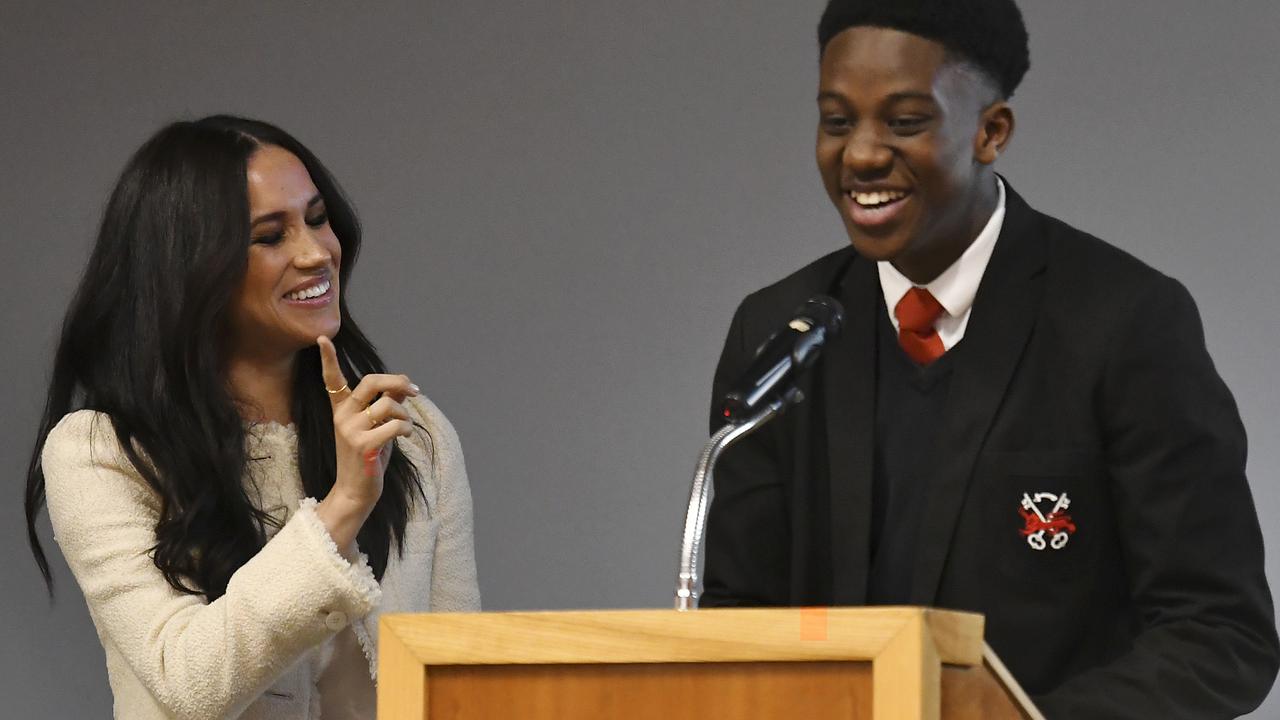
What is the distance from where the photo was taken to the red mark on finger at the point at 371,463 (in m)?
2.20

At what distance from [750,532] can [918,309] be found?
0.95ft

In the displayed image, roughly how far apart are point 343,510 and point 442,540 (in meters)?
0.42

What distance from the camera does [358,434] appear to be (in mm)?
2191

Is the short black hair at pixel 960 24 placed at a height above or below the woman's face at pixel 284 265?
above

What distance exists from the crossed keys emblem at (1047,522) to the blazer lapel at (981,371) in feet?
0.21

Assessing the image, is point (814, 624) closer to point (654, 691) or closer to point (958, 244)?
point (654, 691)

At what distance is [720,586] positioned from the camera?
6.23 feet

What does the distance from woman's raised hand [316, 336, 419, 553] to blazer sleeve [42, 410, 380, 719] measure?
0.04 m

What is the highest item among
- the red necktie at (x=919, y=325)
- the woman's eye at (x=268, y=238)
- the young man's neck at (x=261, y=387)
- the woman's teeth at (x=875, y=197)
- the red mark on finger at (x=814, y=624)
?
the woman's teeth at (x=875, y=197)

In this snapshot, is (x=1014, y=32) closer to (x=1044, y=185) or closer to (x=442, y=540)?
(x=442, y=540)

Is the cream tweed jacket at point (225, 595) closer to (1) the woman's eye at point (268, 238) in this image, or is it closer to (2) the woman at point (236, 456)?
(2) the woman at point (236, 456)

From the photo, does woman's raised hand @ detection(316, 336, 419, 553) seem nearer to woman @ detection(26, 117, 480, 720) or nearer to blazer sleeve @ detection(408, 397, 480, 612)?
woman @ detection(26, 117, 480, 720)

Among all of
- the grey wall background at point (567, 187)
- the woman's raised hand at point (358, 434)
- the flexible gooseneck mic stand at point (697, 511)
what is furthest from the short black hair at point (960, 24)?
the grey wall background at point (567, 187)

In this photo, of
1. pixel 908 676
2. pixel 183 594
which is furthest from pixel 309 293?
pixel 908 676
